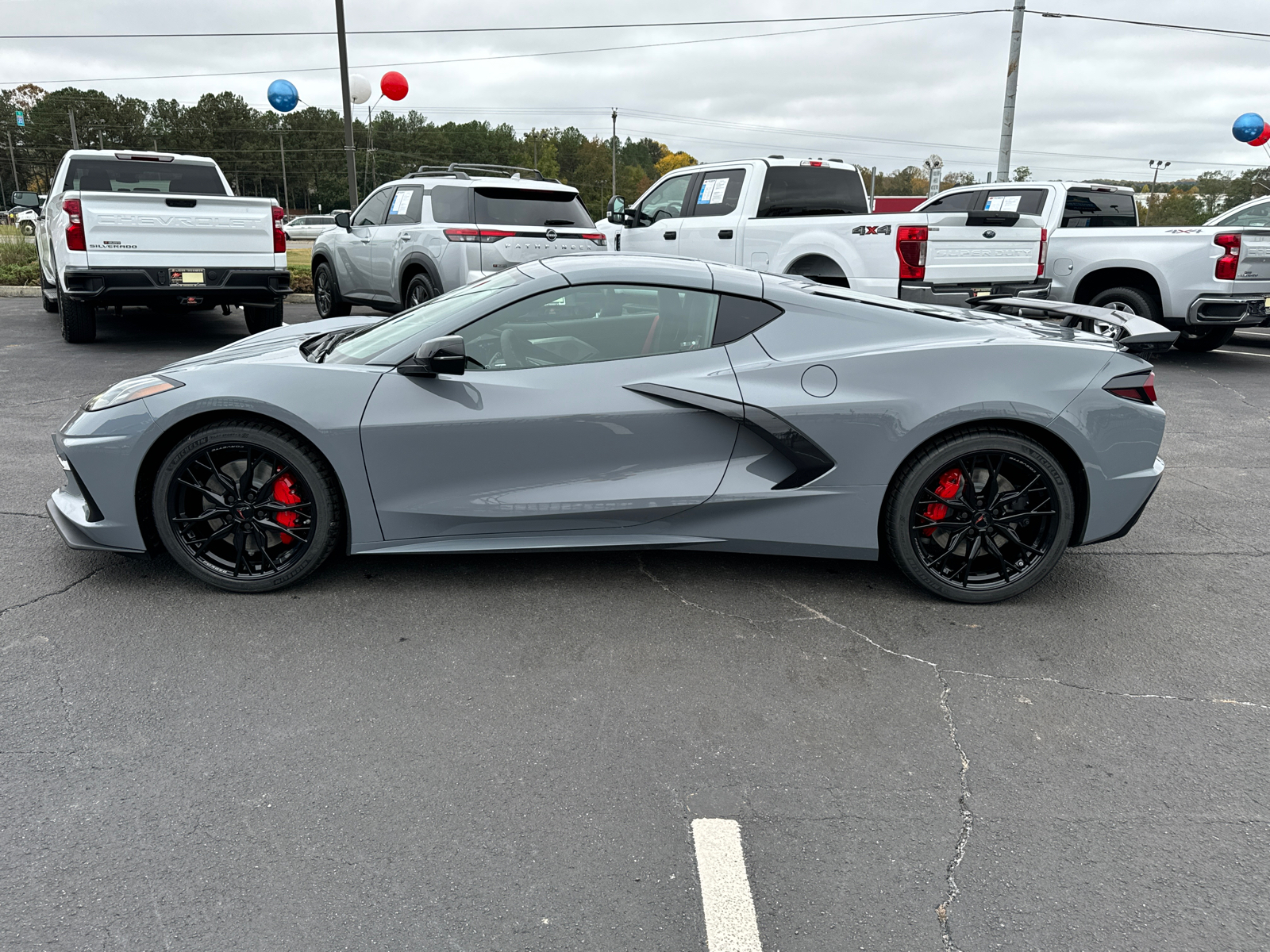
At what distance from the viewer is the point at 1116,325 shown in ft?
13.0

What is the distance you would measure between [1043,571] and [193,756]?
3237 millimetres

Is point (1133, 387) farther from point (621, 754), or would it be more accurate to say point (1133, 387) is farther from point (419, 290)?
point (419, 290)

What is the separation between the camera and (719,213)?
10.7 metres

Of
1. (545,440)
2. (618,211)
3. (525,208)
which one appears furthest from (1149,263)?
(545,440)

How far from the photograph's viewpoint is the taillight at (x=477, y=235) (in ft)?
31.3

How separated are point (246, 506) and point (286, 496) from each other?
6.2 inches

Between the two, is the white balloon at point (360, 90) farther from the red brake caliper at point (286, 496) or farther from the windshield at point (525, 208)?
the red brake caliper at point (286, 496)

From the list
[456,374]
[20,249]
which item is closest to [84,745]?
[456,374]

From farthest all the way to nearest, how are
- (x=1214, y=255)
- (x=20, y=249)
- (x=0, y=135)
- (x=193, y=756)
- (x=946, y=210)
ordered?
1. (x=0, y=135)
2. (x=20, y=249)
3. (x=946, y=210)
4. (x=1214, y=255)
5. (x=193, y=756)

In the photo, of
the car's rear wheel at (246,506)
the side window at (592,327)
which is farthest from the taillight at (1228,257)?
the car's rear wheel at (246,506)

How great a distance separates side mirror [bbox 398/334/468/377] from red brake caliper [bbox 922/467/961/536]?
A: 199 cm

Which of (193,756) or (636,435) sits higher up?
(636,435)

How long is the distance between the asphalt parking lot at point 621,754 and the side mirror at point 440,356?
0.93 meters

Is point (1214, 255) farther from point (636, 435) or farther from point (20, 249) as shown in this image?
point (20, 249)
